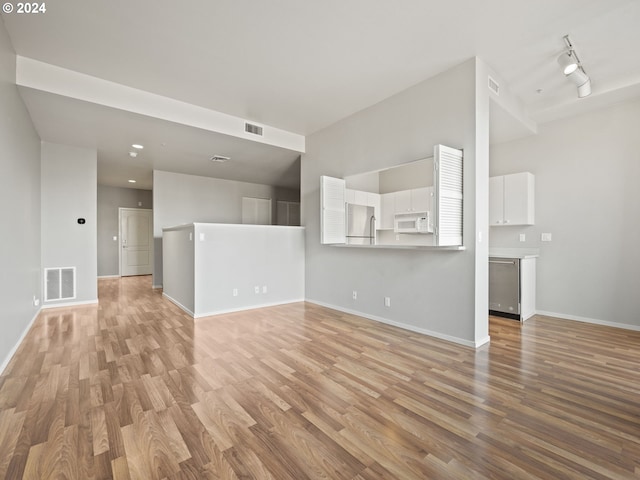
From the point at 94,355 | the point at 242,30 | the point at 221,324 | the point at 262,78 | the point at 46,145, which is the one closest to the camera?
the point at 242,30

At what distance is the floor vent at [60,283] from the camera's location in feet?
16.8

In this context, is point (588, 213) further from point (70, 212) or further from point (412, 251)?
point (70, 212)

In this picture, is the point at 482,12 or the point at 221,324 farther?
the point at 221,324

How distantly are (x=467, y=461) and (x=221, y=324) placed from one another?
132 inches

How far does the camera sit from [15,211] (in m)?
3.22

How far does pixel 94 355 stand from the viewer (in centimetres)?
308

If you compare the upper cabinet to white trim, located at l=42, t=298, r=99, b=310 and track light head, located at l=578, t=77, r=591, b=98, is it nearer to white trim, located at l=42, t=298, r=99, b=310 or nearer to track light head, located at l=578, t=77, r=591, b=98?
track light head, located at l=578, t=77, r=591, b=98

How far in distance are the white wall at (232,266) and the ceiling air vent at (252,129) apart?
158 cm

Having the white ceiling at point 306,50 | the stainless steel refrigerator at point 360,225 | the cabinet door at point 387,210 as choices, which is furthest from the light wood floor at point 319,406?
the white ceiling at point 306,50

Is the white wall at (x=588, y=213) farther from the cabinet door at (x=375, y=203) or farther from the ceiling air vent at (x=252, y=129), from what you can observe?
the ceiling air vent at (x=252, y=129)

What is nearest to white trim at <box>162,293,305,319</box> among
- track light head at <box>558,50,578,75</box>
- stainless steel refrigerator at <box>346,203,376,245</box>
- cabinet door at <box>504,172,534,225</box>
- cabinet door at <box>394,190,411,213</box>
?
stainless steel refrigerator at <box>346,203,376,245</box>

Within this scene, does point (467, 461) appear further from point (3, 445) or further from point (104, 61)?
point (104, 61)

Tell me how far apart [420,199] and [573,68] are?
2.00m

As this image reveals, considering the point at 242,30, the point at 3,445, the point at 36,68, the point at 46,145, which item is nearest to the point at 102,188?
the point at 46,145
